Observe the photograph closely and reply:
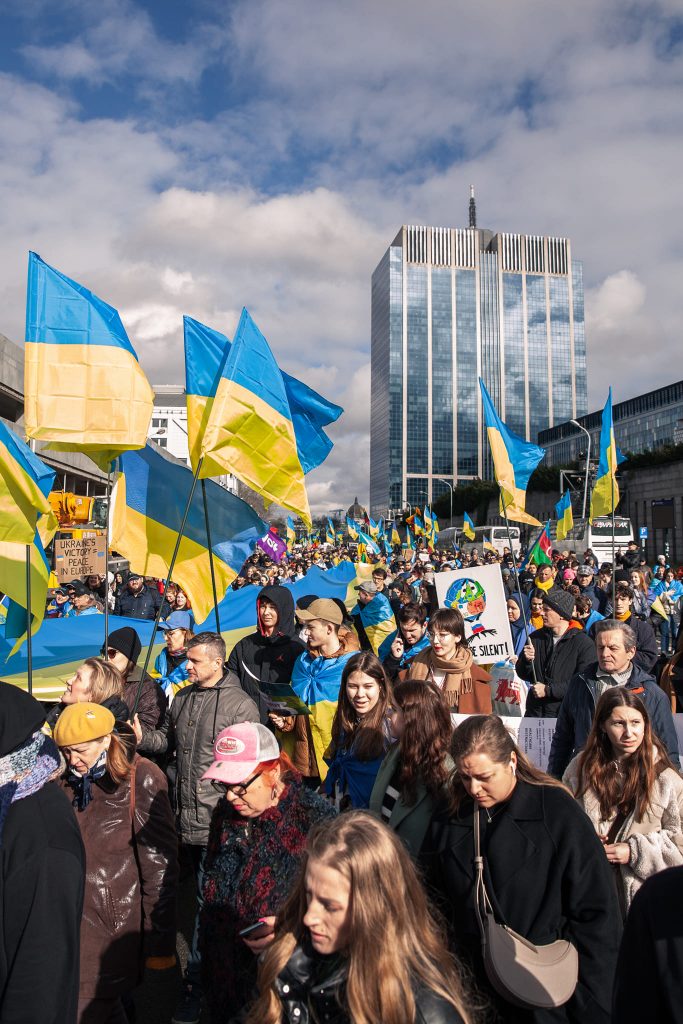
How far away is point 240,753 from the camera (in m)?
2.61

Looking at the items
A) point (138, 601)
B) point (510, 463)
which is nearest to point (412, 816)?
point (510, 463)

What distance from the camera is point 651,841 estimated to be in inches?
116

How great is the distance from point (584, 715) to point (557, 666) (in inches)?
62.4

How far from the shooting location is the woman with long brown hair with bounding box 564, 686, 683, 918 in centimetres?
293

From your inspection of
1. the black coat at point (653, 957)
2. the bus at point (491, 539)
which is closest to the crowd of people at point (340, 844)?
the black coat at point (653, 957)

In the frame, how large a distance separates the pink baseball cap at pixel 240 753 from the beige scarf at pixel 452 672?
85.3 inches

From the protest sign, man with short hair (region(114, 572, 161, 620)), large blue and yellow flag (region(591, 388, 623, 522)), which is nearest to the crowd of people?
the protest sign

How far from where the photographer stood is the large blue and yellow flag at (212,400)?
5.13 meters

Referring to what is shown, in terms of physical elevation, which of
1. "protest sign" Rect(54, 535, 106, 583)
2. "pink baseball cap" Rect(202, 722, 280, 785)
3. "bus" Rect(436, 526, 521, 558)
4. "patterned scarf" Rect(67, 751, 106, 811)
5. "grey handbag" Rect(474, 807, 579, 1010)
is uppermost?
"bus" Rect(436, 526, 521, 558)

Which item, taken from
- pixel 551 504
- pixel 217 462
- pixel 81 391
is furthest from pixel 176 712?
pixel 551 504

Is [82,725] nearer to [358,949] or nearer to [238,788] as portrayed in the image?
[238,788]

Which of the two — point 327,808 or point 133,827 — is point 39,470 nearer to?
point 133,827

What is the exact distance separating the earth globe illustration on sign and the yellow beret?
15.0ft

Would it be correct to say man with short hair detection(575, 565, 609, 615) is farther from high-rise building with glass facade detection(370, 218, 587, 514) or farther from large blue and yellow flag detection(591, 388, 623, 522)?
high-rise building with glass facade detection(370, 218, 587, 514)
